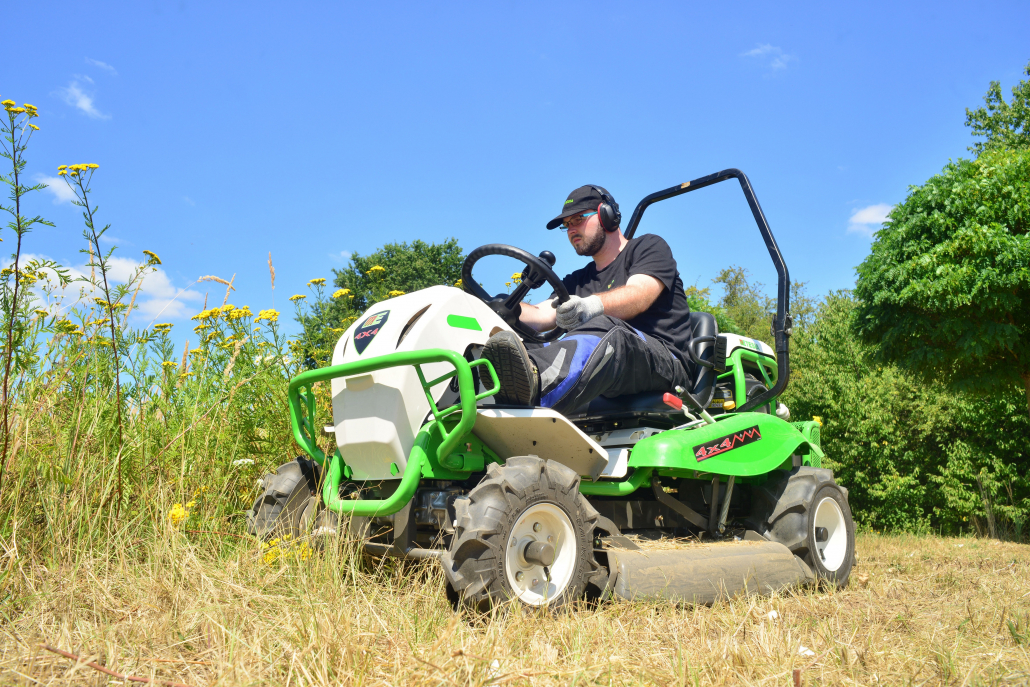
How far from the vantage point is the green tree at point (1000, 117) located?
2289 centimetres

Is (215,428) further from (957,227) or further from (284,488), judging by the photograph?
(957,227)

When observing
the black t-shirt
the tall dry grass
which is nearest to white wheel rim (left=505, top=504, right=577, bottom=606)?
the tall dry grass

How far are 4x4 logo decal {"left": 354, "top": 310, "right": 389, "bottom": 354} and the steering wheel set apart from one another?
59 centimetres

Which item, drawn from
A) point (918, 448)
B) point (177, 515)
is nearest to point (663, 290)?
point (177, 515)

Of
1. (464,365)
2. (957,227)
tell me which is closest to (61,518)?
(464,365)

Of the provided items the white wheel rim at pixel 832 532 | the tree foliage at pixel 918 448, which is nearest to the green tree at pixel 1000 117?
the tree foliage at pixel 918 448

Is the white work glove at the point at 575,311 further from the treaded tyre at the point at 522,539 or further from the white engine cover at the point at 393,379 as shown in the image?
the treaded tyre at the point at 522,539

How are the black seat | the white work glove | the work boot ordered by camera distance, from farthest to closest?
1. the black seat
2. the white work glove
3. the work boot

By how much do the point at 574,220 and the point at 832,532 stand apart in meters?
2.27

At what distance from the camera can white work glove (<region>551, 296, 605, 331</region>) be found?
135 inches

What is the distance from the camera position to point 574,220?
13.9 ft

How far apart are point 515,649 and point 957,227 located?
932 cm

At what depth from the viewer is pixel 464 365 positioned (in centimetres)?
265

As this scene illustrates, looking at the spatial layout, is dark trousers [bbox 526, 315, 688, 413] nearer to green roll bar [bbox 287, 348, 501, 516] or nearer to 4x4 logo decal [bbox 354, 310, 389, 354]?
green roll bar [bbox 287, 348, 501, 516]
